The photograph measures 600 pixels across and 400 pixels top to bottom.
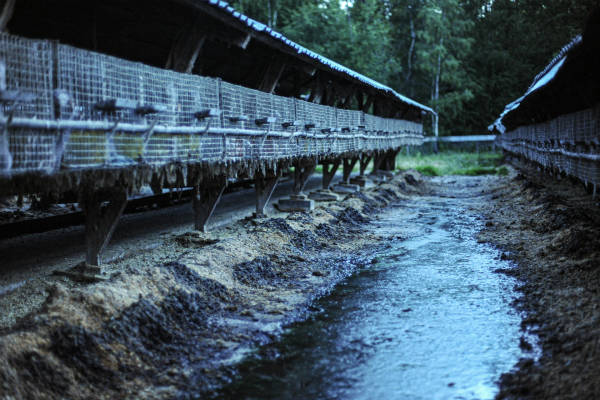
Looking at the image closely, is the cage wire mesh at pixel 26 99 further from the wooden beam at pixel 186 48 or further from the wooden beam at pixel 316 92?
the wooden beam at pixel 316 92

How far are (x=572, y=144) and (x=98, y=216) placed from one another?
10569 mm

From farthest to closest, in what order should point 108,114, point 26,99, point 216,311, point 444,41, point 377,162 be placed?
point 444,41 → point 377,162 → point 216,311 → point 108,114 → point 26,99

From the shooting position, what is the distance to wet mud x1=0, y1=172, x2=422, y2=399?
181 inches

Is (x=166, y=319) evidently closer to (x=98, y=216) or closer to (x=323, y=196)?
(x=98, y=216)

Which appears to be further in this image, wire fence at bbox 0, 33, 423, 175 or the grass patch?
the grass patch

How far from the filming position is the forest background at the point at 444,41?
40.7 m

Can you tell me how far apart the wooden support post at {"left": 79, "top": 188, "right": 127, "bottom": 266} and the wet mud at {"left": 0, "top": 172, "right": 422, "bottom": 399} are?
1.32ft

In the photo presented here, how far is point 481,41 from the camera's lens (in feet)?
162

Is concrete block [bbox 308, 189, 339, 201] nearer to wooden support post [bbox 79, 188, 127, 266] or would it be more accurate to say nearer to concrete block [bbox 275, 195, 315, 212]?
concrete block [bbox 275, 195, 315, 212]

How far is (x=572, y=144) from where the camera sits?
12.6 m

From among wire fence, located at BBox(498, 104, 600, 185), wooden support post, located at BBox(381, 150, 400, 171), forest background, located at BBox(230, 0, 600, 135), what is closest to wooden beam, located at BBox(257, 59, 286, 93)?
wire fence, located at BBox(498, 104, 600, 185)

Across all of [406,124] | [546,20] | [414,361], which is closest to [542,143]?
[406,124]

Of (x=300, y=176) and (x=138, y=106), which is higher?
(x=138, y=106)

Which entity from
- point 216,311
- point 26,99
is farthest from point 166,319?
point 26,99
